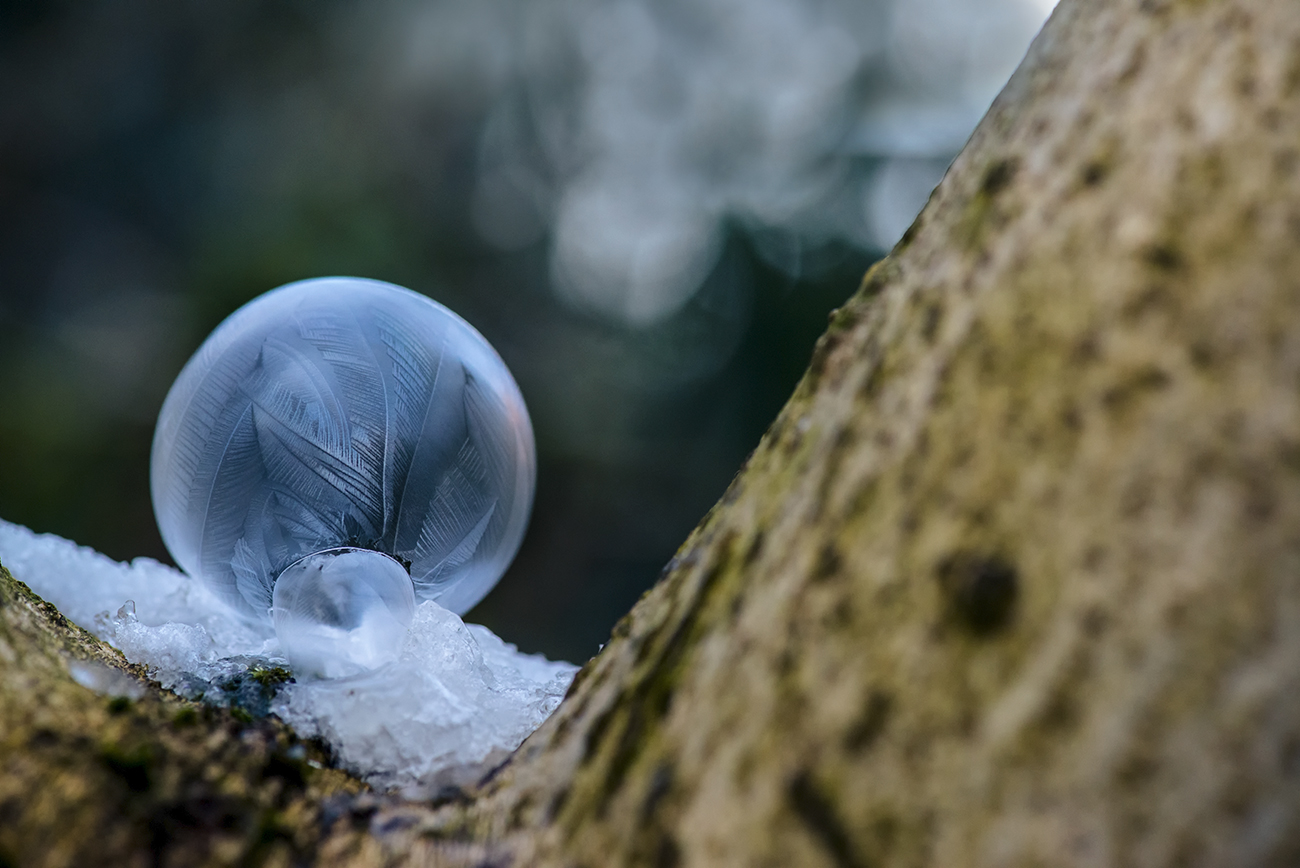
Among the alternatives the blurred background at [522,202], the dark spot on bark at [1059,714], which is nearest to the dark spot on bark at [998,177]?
the dark spot on bark at [1059,714]

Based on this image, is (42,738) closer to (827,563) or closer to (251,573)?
(251,573)

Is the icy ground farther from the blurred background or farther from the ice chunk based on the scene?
the blurred background

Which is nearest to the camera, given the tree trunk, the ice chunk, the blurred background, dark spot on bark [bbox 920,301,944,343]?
the tree trunk

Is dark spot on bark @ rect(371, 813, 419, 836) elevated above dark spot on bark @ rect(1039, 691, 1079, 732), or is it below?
below

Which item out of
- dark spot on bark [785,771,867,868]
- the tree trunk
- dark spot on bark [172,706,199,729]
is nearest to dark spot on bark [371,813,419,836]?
the tree trunk

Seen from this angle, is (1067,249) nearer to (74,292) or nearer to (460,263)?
(74,292)

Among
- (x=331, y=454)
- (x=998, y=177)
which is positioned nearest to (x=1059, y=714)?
(x=998, y=177)

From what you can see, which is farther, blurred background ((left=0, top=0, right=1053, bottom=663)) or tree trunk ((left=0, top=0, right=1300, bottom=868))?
blurred background ((left=0, top=0, right=1053, bottom=663))
